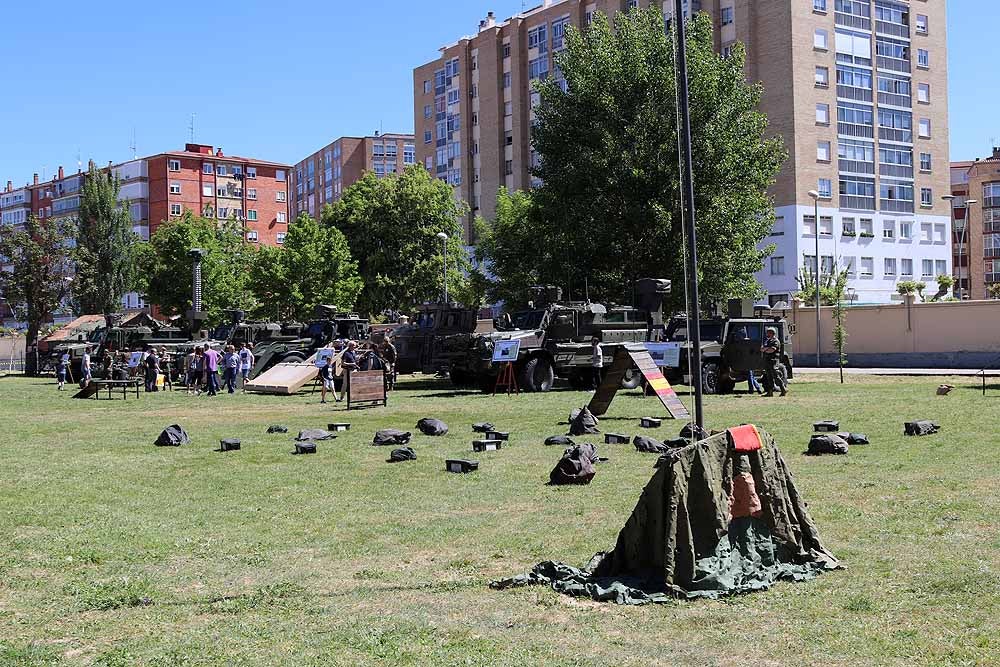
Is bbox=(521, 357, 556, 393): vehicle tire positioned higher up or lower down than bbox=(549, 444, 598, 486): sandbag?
higher up

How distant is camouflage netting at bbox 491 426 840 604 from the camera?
20.1ft

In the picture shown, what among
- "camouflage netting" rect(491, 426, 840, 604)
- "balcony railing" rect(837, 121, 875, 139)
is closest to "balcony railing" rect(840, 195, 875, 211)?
"balcony railing" rect(837, 121, 875, 139)

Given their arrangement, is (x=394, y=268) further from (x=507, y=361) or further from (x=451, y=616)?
(x=451, y=616)

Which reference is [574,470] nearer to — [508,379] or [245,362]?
[508,379]

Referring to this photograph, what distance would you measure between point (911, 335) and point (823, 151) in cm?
2099

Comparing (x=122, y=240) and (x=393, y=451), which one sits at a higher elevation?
(x=122, y=240)

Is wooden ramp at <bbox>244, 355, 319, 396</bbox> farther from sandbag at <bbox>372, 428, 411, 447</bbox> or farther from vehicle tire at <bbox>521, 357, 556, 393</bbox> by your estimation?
sandbag at <bbox>372, 428, 411, 447</bbox>

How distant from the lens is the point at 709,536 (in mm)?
6281

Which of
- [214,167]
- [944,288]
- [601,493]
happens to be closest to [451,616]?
[601,493]

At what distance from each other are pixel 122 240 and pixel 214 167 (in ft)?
157

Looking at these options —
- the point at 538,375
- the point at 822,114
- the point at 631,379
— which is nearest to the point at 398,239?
the point at 822,114

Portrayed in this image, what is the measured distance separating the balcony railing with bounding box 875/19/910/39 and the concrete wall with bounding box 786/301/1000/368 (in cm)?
2637

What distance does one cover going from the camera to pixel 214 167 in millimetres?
109625

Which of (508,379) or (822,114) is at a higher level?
(822,114)
